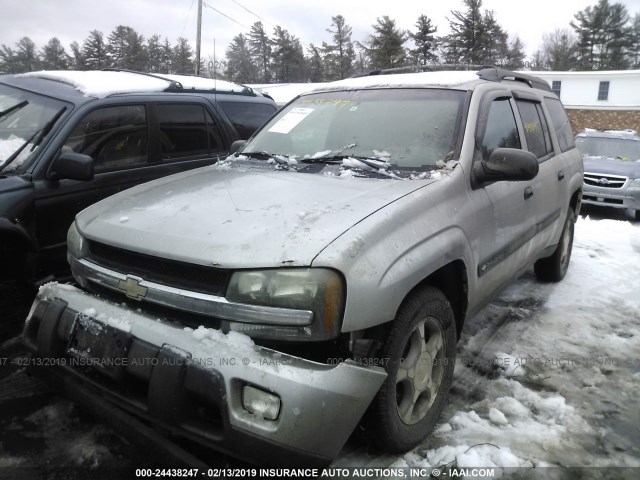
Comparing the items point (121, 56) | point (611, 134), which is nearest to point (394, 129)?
point (611, 134)

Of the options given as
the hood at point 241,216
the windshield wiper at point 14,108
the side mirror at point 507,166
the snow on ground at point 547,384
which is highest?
the windshield wiper at point 14,108

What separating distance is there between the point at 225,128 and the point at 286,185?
8.49ft

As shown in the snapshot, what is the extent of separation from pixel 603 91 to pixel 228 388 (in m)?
35.9

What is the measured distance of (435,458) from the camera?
Result: 7.55 ft

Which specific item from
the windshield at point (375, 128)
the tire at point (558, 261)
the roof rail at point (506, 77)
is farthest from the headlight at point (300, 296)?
the tire at point (558, 261)

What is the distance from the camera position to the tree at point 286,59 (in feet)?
139

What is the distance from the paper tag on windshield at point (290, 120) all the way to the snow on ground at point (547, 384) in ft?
6.60

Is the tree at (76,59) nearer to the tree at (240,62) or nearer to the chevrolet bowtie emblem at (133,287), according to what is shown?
the tree at (240,62)

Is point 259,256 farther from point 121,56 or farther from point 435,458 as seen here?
point 121,56

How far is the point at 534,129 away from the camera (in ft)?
12.8

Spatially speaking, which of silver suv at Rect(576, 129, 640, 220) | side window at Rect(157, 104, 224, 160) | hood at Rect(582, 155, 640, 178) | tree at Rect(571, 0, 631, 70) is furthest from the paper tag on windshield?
tree at Rect(571, 0, 631, 70)

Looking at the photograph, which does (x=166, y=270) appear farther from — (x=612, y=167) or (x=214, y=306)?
(x=612, y=167)

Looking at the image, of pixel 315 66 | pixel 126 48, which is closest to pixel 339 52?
pixel 315 66

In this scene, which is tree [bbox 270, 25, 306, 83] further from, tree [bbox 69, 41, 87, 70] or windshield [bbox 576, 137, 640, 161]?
windshield [bbox 576, 137, 640, 161]
